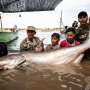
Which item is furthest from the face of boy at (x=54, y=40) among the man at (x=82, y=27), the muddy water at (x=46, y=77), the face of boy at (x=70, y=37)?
the muddy water at (x=46, y=77)

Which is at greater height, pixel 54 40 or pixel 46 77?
pixel 54 40

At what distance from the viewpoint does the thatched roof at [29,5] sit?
11586 millimetres

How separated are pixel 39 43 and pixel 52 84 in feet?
9.95

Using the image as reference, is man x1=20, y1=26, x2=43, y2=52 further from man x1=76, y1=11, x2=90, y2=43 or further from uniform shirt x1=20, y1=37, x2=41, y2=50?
man x1=76, y1=11, x2=90, y2=43

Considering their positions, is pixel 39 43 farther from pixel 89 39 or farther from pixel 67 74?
pixel 67 74

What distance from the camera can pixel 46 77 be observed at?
459 cm

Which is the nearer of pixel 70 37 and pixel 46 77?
pixel 46 77

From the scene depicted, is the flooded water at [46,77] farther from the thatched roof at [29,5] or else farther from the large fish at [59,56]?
the thatched roof at [29,5]

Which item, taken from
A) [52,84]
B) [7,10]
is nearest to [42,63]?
[52,84]

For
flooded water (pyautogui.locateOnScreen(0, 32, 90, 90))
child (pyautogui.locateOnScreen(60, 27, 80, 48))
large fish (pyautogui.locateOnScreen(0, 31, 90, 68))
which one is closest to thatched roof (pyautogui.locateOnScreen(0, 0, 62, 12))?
child (pyautogui.locateOnScreen(60, 27, 80, 48))

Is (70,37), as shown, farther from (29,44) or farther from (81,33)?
(29,44)

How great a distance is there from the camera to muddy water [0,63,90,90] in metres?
3.88

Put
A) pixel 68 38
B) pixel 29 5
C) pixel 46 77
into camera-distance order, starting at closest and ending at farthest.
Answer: pixel 46 77
pixel 68 38
pixel 29 5

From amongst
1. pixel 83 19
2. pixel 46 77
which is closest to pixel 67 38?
pixel 83 19
